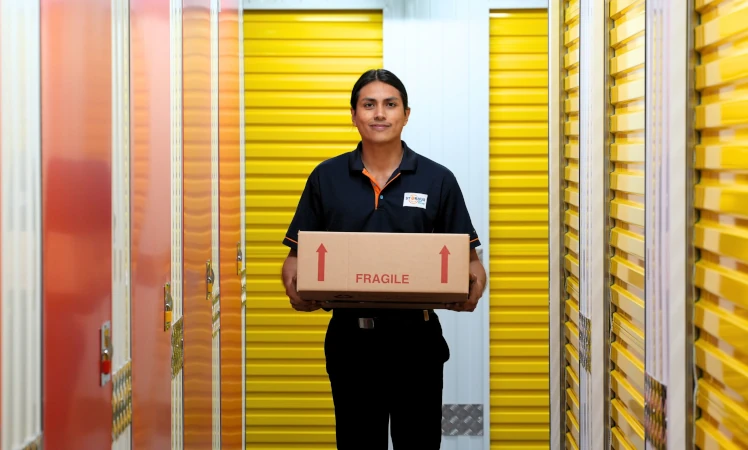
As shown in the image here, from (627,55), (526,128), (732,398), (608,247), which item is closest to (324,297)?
(608,247)

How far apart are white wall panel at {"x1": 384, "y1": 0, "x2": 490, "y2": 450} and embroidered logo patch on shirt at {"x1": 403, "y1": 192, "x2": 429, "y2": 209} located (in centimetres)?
187

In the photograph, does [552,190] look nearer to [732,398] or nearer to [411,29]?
[411,29]

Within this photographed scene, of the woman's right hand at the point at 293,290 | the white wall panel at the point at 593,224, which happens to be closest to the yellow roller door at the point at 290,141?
the woman's right hand at the point at 293,290

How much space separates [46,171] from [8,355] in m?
0.43

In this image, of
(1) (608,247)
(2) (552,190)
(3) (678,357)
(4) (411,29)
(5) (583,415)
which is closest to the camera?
(3) (678,357)

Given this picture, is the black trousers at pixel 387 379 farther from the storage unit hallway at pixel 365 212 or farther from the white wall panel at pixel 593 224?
the white wall panel at pixel 593 224

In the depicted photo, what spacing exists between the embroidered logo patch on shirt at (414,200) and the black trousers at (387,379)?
0.44 m

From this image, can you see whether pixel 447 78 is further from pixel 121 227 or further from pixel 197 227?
pixel 121 227

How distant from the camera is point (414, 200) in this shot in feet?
13.1

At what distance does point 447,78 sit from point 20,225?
4156mm

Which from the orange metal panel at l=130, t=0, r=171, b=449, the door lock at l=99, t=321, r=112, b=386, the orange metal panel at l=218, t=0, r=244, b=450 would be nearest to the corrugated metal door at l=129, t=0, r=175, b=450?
the orange metal panel at l=130, t=0, r=171, b=449

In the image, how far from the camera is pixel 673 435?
251cm

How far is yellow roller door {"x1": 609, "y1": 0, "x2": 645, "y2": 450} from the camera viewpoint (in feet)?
9.99

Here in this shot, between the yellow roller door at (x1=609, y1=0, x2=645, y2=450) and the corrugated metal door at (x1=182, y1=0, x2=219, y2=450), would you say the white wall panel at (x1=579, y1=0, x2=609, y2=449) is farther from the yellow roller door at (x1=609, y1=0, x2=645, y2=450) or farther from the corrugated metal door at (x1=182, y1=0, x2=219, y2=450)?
the corrugated metal door at (x1=182, y1=0, x2=219, y2=450)
